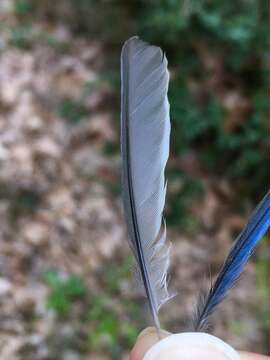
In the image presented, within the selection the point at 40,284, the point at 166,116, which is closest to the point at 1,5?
the point at 40,284

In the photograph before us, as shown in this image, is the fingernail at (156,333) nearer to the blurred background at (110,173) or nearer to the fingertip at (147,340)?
the fingertip at (147,340)

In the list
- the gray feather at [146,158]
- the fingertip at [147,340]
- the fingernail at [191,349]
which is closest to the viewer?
the fingernail at [191,349]

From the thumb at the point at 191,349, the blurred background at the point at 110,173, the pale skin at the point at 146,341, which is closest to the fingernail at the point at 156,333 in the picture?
the pale skin at the point at 146,341

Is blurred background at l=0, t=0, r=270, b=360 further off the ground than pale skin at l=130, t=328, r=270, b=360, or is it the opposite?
pale skin at l=130, t=328, r=270, b=360

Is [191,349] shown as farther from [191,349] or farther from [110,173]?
[110,173]

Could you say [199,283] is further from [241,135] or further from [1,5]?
[1,5]

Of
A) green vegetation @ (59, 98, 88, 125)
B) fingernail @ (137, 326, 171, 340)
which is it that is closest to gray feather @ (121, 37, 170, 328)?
fingernail @ (137, 326, 171, 340)

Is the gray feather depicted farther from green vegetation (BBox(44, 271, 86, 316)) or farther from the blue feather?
green vegetation (BBox(44, 271, 86, 316))
